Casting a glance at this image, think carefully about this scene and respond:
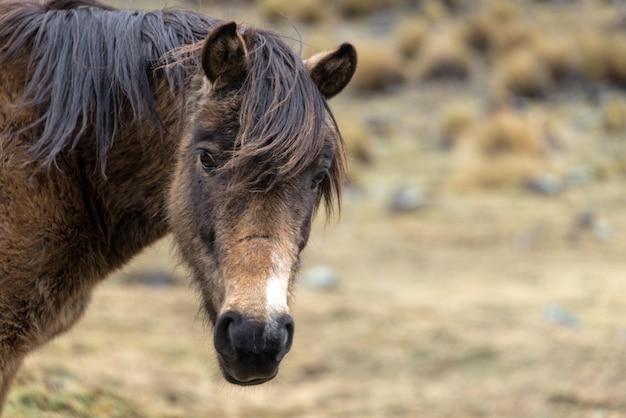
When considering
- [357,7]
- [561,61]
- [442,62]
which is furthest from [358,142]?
[357,7]

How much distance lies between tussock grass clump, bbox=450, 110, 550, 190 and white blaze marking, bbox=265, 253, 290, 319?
9.83m

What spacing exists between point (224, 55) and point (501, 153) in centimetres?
1067

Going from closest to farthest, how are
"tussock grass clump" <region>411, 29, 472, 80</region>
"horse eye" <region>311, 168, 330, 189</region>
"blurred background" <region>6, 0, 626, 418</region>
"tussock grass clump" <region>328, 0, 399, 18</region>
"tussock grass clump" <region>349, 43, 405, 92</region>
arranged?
"horse eye" <region>311, 168, 330, 189</region>, "blurred background" <region>6, 0, 626, 418</region>, "tussock grass clump" <region>349, 43, 405, 92</region>, "tussock grass clump" <region>411, 29, 472, 80</region>, "tussock grass clump" <region>328, 0, 399, 18</region>

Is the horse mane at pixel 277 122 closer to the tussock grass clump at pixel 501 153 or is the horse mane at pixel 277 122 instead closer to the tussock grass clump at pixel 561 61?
the tussock grass clump at pixel 501 153

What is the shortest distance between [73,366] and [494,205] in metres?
7.33

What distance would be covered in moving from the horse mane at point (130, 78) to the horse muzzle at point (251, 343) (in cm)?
58

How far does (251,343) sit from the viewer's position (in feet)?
9.51

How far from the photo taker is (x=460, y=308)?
8.38m

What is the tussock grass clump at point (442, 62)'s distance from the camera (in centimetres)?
1808

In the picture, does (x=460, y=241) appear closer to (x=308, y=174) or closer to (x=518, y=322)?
(x=518, y=322)

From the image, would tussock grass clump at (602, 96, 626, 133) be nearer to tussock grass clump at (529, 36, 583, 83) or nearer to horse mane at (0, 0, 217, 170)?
tussock grass clump at (529, 36, 583, 83)

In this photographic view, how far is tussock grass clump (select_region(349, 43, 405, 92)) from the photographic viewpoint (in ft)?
55.8

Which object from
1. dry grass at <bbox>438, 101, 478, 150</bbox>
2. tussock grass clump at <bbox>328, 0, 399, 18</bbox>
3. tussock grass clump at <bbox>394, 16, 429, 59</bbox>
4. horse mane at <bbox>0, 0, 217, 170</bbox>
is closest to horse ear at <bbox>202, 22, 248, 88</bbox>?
horse mane at <bbox>0, 0, 217, 170</bbox>

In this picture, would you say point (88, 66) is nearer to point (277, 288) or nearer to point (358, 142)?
point (277, 288)
